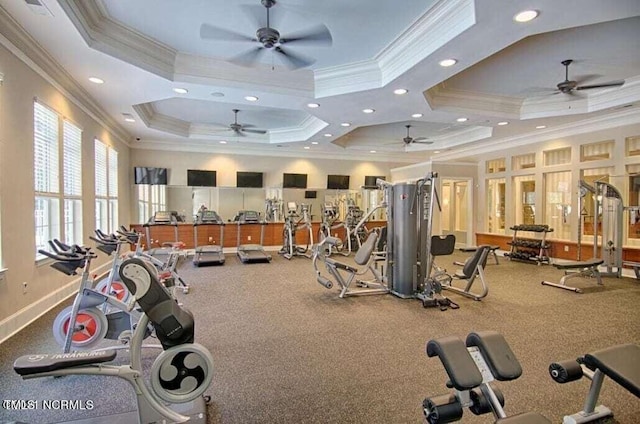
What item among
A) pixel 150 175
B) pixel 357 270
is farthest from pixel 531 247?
pixel 150 175

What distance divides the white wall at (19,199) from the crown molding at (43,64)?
7cm

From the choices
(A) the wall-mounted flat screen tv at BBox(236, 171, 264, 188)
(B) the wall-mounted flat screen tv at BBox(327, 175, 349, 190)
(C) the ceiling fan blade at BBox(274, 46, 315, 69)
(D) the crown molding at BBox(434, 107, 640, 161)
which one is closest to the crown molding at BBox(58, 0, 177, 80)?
(C) the ceiling fan blade at BBox(274, 46, 315, 69)

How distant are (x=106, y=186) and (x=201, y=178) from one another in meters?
3.19

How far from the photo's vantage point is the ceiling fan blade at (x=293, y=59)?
3.58 m

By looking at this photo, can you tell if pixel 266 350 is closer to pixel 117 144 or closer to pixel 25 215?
pixel 25 215

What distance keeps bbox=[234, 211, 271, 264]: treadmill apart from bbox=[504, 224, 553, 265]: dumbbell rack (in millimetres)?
5943

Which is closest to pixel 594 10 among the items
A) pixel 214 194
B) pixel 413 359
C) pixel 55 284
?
pixel 413 359

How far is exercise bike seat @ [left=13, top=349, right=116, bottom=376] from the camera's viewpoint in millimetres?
1531

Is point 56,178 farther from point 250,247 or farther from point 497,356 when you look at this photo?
point 497,356

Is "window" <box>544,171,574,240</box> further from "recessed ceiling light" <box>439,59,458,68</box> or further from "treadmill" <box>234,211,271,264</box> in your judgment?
"treadmill" <box>234,211,271,264</box>

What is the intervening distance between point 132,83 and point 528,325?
5.98 meters

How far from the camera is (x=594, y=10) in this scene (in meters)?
3.05

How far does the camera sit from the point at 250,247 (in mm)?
8969

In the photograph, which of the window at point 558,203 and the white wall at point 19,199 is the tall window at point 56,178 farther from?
the window at point 558,203
